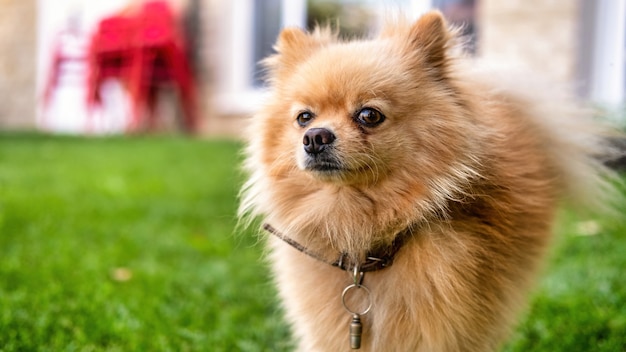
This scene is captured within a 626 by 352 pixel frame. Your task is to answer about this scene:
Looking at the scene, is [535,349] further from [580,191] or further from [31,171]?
[31,171]

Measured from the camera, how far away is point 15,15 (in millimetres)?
13258

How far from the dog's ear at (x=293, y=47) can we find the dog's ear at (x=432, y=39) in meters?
0.39

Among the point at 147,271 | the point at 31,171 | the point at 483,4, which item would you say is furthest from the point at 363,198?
the point at 483,4

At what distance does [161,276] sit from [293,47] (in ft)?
5.89

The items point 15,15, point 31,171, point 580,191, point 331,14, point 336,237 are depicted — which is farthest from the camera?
point 15,15

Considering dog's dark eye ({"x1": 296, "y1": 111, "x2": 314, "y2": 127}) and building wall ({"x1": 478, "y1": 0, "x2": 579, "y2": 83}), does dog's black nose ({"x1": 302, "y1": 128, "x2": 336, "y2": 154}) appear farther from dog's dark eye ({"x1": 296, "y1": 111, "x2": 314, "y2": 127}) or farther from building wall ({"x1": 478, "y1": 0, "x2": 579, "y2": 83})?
building wall ({"x1": 478, "y1": 0, "x2": 579, "y2": 83})

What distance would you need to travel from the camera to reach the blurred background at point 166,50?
25.1 feet

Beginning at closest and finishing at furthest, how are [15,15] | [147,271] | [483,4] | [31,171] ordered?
[147,271] → [31,171] → [483,4] → [15,15]

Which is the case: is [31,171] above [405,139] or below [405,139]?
below

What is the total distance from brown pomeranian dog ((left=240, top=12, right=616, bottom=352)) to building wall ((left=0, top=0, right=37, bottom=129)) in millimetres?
12440

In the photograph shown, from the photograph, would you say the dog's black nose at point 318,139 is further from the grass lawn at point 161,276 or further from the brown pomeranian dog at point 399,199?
the grass lawn at point 161,276

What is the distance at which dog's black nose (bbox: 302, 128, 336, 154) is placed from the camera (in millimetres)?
2010

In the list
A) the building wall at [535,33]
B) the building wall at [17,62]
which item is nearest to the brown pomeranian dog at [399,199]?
the building wall at [535,33]

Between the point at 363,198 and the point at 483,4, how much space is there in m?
6.43
